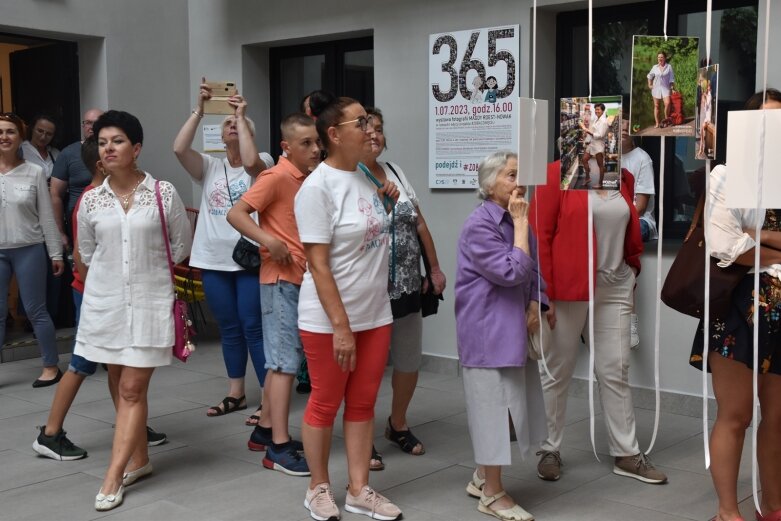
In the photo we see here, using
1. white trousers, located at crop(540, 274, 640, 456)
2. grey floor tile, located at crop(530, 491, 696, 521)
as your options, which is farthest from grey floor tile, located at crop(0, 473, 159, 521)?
white trousers, located at crop(540, 274, 640, 456)

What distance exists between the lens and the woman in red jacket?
450 cm

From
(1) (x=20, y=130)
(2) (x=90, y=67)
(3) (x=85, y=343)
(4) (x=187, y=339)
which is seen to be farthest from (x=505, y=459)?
(2) (x=90, y=67)

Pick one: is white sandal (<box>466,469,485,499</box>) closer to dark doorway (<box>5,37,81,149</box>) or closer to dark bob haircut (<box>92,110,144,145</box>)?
dark bob haircut (<box>92,110,144,145</box>)

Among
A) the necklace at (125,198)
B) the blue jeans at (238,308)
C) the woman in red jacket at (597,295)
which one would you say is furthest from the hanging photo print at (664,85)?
the blue jeans at (238,308)

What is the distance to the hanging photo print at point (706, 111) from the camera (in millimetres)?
2953

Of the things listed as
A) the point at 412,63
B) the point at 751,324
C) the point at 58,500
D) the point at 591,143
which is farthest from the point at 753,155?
the point at 412,63

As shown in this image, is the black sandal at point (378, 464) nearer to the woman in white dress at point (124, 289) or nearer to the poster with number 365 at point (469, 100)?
the woman in white dress at point (124, 289)

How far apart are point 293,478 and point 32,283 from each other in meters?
3.16

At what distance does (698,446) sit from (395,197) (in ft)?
7.43

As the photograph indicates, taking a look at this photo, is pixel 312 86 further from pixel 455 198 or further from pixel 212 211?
pixel 212 211

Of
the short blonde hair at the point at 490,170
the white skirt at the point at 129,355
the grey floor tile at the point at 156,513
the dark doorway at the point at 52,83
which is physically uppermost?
the dark doorway at the point at 52,83

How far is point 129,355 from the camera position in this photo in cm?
426

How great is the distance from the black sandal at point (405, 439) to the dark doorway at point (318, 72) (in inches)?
137

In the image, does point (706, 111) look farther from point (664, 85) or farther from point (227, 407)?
point (227, 407)
